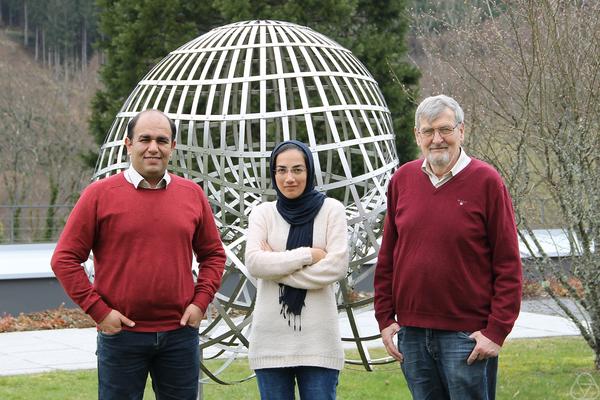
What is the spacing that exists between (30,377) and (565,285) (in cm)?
423

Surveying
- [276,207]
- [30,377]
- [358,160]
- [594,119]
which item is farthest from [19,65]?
[276,207]

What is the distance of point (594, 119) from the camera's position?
7.77 m

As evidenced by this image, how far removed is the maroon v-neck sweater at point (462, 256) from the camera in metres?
4.13

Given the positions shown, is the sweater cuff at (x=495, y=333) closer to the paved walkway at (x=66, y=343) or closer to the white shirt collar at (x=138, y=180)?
the white shirt collar at (x=138, y=180)

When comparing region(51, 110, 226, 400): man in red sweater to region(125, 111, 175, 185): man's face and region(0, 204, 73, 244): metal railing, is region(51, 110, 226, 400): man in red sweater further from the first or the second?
region(0, 204, 73, 244): metal railing

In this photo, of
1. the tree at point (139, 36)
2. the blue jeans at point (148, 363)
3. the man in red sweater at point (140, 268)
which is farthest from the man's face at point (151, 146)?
the tree at point (139, 36)

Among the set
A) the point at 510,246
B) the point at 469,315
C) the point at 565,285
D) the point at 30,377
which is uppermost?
the point at 510,246

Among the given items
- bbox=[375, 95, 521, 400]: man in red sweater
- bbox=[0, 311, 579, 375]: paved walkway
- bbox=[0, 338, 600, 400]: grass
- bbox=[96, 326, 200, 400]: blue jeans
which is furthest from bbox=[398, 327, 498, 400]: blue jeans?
bbox=[0, 311, 579, 375]: paved walkway

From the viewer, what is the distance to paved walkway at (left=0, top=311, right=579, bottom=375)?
9367mm

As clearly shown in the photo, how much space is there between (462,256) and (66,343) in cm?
730

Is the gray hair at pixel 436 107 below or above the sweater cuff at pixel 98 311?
above

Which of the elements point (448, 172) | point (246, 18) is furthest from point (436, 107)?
point (246, 18)

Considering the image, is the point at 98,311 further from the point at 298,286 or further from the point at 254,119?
the point at 254,119

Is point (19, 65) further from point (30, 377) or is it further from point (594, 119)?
point (594, 119)
